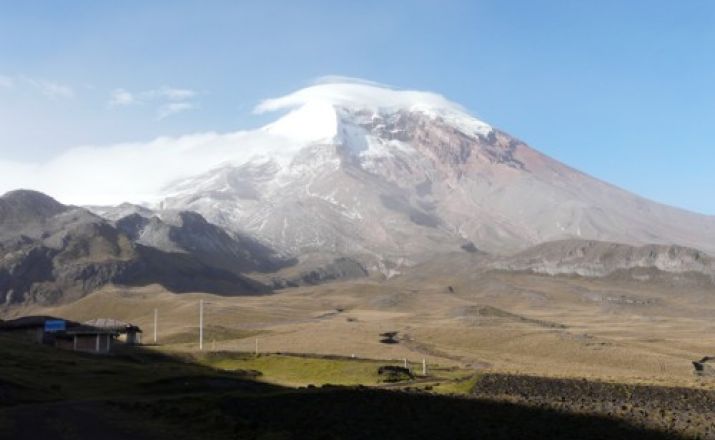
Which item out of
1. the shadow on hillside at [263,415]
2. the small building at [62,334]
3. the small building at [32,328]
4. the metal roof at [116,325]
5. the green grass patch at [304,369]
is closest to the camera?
the shadow on hillside at [263,415]

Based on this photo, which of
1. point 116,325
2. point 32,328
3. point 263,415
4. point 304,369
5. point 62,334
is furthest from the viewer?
point 116,325

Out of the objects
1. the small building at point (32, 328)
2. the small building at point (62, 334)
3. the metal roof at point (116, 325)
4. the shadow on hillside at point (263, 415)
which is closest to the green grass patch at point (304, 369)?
the shadow on hillside at point (263, 415)

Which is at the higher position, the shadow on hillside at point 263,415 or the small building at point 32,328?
the small building at point 32,328

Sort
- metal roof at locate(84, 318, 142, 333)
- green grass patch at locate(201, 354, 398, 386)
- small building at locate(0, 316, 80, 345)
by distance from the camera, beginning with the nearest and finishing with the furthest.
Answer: green grass patch at locate(201, 354, 398, 386) → small building at locate(0, 316, 80, 345) → metal roof at locate(84, 318, 142, 333)

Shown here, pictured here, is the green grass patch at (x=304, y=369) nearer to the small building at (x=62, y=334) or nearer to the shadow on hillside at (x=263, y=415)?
the shadow on hillside at (x=263, y=415)

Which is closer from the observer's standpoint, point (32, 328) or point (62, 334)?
point (62, 334)

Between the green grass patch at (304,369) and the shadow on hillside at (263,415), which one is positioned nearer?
the shadow on hillside at (263,415)

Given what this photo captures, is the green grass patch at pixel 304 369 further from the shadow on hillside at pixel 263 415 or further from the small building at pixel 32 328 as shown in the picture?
the small building at pixel 32 328

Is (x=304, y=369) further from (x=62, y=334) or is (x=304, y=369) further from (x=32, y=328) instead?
(x=32, y=328)

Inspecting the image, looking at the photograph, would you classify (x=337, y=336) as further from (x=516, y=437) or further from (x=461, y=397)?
(x=516, y=437)

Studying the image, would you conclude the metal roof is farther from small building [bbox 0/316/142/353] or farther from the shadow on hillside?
the shadow on hillside

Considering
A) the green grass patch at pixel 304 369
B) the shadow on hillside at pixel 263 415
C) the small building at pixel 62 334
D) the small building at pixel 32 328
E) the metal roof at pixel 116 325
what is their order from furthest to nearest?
the metal roof at pixel 116 325 < the small building at pixel 32 328 < the small building at pixel 62 334 < the green grass patch at pixel 304 369 < the shadow on hillside at pixel 263 415

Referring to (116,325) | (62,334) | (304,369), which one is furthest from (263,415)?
(116,325)

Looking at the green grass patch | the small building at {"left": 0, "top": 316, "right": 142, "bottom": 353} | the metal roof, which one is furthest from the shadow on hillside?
the metal roof
